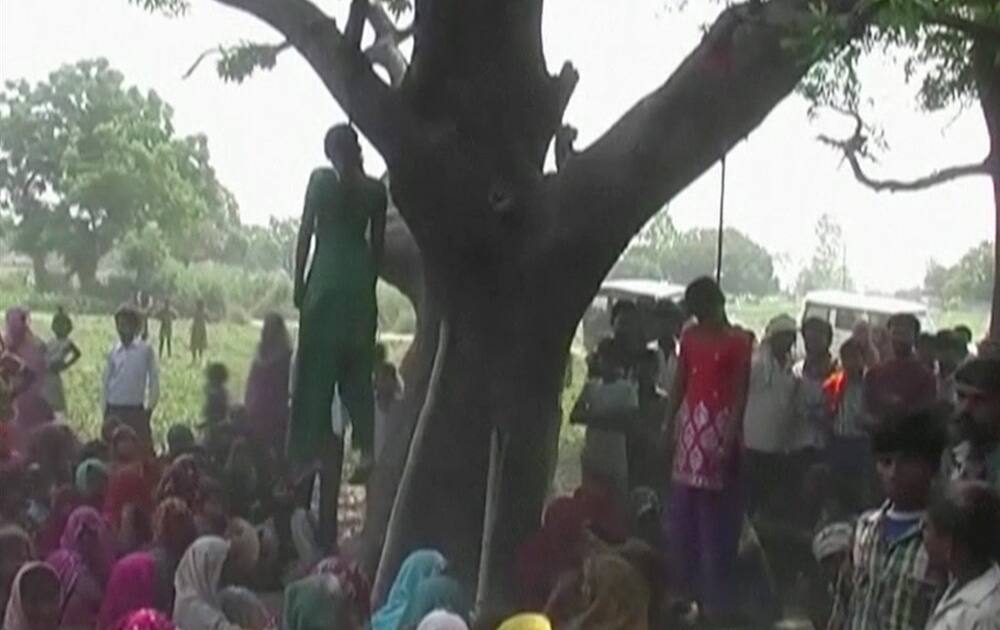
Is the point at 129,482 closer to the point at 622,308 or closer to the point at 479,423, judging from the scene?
the point at 479,423

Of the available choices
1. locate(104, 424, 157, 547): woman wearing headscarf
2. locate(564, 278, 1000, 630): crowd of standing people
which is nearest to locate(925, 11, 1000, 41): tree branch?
locate(564, 278, 1000, 630): crowd of standing people

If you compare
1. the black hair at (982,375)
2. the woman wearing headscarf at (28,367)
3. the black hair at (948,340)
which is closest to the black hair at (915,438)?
the black hair at (982,375)

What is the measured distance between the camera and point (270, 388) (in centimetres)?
368

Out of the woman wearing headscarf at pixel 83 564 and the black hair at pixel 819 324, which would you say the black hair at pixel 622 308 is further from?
the woman wearing headscarf at pixel 83 564

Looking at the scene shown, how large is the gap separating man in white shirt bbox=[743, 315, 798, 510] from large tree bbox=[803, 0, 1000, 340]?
1.38 ft

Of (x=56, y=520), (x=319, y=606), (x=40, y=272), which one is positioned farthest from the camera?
(x=40, y=272)

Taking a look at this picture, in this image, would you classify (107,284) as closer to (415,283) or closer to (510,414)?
(415,283)

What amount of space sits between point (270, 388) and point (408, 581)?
54 centimetres

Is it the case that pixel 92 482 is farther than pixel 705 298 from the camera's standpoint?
Yes

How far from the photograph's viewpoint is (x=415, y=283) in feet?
11.7

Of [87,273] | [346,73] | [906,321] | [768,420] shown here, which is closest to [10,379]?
[87,273]

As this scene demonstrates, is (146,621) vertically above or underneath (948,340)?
underneath

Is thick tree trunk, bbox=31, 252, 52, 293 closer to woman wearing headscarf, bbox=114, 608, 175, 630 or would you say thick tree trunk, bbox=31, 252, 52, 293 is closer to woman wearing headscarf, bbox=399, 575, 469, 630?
woman wearing headscarf, bbox=114, 608, 175, 630

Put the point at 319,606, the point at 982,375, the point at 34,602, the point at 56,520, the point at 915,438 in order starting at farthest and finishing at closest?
the point at 56,520, the point at 319,606, the point at 34,602, the point at 982,375, the point at 915,438
